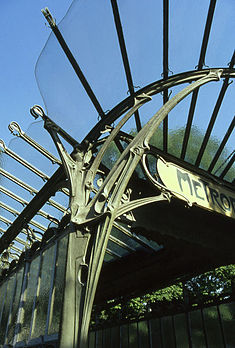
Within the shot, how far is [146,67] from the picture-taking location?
5.62 meters

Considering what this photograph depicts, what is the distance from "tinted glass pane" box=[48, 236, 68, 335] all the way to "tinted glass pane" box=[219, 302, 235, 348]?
3933 mm

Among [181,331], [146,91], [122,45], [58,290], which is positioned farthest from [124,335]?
[122,45]

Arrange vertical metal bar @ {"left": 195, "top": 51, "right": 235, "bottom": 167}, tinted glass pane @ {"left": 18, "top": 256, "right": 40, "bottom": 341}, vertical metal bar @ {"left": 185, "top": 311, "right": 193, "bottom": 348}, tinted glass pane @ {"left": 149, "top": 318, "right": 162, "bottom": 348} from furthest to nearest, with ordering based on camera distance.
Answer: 1. tinted glass pane @ {"left": 149, "top": 318, "right": 162, "bottom": 348}
2. vertical metal bar @ {"left": 185, "top": 311, "right": 193, "bottom": 348}
3. vertical metal bar @ {"left": 195, "top": 51, "right": 235, "bottom": 167}
4. tinted glass pane @ {"left": 18, "top": 256, "right": 40, "bottom": 341}

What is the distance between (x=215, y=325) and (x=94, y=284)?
14.3 ft

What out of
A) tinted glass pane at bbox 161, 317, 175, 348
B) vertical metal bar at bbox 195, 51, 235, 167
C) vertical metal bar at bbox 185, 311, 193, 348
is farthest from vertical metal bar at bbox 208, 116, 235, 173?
tinted glass pane at bbox 161, 317, 175, 348

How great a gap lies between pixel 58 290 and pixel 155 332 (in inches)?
170

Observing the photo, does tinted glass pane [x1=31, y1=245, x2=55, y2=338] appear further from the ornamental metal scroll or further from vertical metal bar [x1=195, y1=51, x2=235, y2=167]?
vertical metal bar [x1=195, y1=51, x2=235, y2=167]

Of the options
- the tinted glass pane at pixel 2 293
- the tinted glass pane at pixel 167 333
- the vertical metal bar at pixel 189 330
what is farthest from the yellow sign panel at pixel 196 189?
the tinted glass pane at pixel 2 293

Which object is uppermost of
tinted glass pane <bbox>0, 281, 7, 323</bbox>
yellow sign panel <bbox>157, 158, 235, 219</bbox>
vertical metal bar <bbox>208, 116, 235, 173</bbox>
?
vertical metal bar <bbox>208, 116, 235, 173</bbox>

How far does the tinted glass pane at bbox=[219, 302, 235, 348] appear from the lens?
6.58 metres

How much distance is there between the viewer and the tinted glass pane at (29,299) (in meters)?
5.83

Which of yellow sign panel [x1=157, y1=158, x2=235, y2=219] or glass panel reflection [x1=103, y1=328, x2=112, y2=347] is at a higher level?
yellow sign panel [x1=157, y1=158, x2=235, y2=219]

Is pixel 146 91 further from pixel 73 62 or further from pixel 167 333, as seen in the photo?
pixel 167 333

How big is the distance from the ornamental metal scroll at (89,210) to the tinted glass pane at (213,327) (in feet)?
11.9
